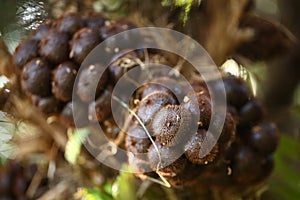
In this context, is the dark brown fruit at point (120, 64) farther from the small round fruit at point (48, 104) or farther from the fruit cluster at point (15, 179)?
the fruit cluster at point (15, 179)

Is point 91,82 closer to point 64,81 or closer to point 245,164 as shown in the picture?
point 64,81

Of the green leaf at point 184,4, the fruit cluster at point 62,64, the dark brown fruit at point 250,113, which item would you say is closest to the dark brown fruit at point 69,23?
the fruit cluster at point 62,64

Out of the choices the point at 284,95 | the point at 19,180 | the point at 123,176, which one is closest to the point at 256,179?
the point at 123,176

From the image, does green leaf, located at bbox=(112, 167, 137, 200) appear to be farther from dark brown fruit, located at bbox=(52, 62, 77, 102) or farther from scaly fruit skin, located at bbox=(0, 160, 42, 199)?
scaly fruit skin, located at bbox=(0, 160, 42, 199)

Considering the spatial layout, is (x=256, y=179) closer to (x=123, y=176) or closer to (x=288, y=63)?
(x=123, y=176)

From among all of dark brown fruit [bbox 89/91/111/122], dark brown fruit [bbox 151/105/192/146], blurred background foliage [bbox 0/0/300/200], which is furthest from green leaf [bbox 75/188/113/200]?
dark brown fruit [bbox 151/105/192/146]

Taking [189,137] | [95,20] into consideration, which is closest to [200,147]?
[189,137]
